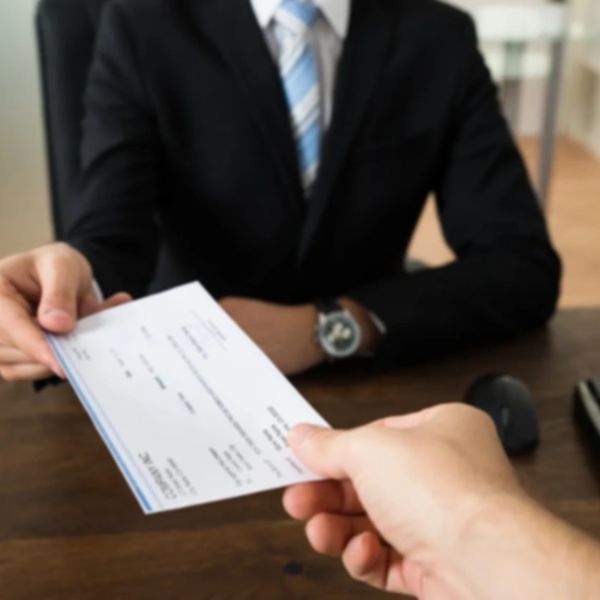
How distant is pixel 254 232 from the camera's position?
3.79 feet

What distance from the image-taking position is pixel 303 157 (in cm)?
113

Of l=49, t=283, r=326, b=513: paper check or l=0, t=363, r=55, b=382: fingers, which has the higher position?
l=49, t=283, r=326, b=513: paper check

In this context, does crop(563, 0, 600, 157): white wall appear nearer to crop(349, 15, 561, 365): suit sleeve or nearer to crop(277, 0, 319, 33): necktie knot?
crop(349, 15, 561, 365): suit sleeve

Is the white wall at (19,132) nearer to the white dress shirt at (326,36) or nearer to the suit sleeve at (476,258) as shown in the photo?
the white dress shirt at (326,36)

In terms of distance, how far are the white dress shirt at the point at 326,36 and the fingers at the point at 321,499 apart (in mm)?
713

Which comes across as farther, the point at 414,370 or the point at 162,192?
the point at 162,192

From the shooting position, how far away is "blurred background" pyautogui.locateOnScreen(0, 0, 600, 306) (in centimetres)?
196

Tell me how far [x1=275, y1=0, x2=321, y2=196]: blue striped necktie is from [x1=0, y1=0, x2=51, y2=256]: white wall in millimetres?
1054

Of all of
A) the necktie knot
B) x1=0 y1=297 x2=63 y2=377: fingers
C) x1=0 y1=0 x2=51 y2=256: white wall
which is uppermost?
the necktie knot

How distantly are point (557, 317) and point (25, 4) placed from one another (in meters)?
1.68

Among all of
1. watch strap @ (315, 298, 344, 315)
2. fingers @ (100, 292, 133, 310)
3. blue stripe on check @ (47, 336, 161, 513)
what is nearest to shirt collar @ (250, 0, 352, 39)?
watch strap @ (315, 298, 344, 315)

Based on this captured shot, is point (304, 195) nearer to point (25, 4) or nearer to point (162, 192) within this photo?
point (162, 192)

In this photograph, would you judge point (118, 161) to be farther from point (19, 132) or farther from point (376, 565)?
point (19, 132)

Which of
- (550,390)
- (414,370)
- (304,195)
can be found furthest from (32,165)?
(550,390)
